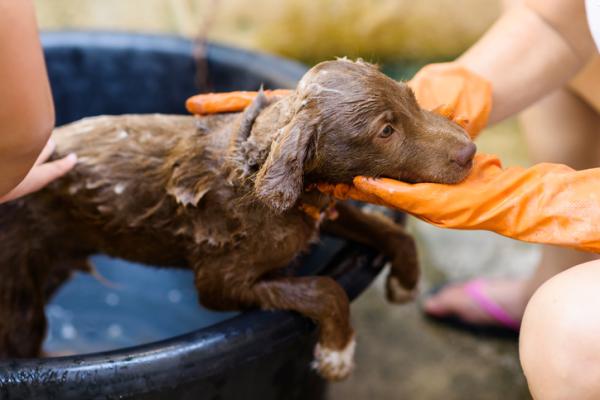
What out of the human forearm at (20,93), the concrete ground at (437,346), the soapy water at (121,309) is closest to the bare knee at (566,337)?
the human forearm at (20,93)

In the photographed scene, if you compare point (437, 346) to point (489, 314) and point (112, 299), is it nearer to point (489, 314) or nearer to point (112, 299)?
point (489, 314)

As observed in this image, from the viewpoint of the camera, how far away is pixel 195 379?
147 cm

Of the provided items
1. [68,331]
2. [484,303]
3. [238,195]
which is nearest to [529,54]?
[238,195]

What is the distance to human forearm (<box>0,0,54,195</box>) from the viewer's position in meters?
1.23

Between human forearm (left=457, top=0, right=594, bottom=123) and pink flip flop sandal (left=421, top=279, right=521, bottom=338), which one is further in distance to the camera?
pink flip flop sandal (left=421, top=279, right=521, bottom=338)

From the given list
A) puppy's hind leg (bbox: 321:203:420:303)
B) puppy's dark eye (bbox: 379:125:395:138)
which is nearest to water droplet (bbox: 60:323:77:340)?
puppy's hind leg (bbox: 321:203:420:303)

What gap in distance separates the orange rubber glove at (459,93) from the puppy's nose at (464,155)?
0.33m

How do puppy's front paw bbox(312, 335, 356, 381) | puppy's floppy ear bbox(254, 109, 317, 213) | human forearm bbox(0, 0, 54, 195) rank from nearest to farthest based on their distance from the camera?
1. human forearm bbox(0, 0, 54, 195)
2. puppy's floppy ear bbox(254, 109, 317, 213)
3. puppy's front paw bbox(312, 335, 356, 381)

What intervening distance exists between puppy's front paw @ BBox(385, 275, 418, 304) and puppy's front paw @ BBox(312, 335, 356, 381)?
339 millimetres

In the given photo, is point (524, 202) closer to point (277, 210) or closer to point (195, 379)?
point (277, 210)

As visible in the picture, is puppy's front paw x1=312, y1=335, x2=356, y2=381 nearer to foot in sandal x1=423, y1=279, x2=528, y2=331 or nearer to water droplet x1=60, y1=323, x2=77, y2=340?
foot in sandal x1=423, y1=279, x2=528, y2=331

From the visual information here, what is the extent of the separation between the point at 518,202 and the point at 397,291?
2.33 feet

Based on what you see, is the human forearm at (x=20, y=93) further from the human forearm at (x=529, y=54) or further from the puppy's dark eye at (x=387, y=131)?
the human forearm at (x=529, y=54)

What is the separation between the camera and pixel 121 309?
2582 mm
